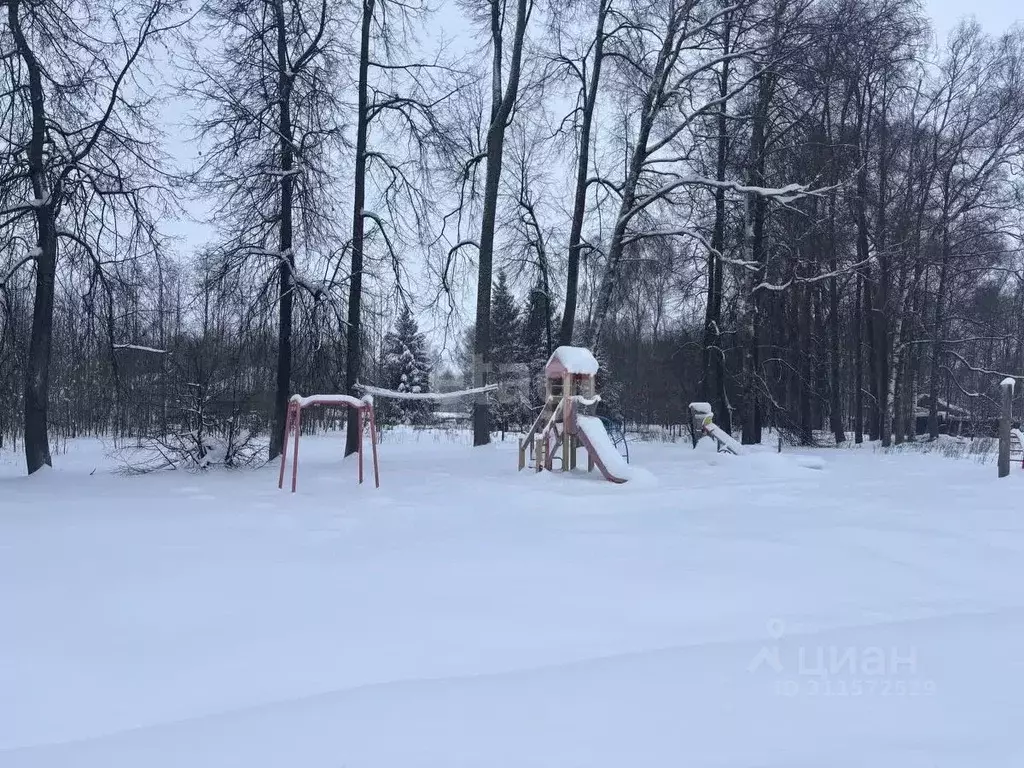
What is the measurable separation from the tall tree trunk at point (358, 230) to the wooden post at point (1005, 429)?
1036 centimetres

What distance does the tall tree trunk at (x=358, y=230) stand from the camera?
1252 centimetres

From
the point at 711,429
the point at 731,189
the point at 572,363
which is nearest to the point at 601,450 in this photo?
the point at 572,363

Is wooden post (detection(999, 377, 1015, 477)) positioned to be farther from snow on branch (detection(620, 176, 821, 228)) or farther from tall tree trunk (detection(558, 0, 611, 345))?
tall tree trunk (detection(558, 0, 611, 345))

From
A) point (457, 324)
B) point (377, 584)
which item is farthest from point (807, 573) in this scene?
point (457, 324)

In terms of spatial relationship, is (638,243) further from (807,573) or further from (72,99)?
(807,573)

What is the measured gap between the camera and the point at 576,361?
11.2 m

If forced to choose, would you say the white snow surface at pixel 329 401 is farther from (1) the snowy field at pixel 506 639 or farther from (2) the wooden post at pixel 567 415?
(2) the wooden post at pixel 567 415

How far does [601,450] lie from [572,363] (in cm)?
165

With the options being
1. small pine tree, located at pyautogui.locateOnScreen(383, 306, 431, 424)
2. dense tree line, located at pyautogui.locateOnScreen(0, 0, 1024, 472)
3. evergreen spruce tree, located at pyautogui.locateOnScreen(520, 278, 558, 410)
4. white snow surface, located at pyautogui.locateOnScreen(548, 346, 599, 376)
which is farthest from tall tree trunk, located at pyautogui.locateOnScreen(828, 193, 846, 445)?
small pine tree, located at pyautogui.locateOnScreen(383, 306, 431, 424)

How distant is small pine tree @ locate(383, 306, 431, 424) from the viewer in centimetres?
3856

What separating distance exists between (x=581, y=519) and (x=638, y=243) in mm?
11119

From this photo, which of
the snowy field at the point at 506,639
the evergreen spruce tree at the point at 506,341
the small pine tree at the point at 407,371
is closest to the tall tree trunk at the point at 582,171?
the snowy field at the point at 506,639

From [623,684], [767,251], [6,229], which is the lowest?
[623,684]

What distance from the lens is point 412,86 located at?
1312 centimetres
